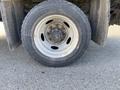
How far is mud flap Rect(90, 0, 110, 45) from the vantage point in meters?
4.82

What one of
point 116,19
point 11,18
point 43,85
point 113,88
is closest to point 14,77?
point 43,85

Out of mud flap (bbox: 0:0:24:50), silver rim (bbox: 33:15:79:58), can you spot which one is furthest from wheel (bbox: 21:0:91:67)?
mud flap (bbox: 0:0:24:50)

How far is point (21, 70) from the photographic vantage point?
15.9ft

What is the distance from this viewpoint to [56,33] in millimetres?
5059

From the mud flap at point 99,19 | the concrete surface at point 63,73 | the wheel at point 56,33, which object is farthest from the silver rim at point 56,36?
the mud flap at point 99,19

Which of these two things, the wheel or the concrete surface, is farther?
the wheel

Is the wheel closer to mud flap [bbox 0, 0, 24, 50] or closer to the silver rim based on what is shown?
the silver rim

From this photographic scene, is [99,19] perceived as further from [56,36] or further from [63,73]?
[63,73]

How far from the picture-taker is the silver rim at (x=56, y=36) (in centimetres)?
493

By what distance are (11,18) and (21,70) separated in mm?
802

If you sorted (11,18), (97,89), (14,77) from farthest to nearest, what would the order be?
(11,18)
(14,77)
(97,89)

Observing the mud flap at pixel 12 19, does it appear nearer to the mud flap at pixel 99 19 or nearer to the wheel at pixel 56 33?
the wheel at pixel 56 33

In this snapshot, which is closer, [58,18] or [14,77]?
[14,77]

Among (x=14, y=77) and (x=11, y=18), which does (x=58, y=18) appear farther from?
(x=14, y=77)
